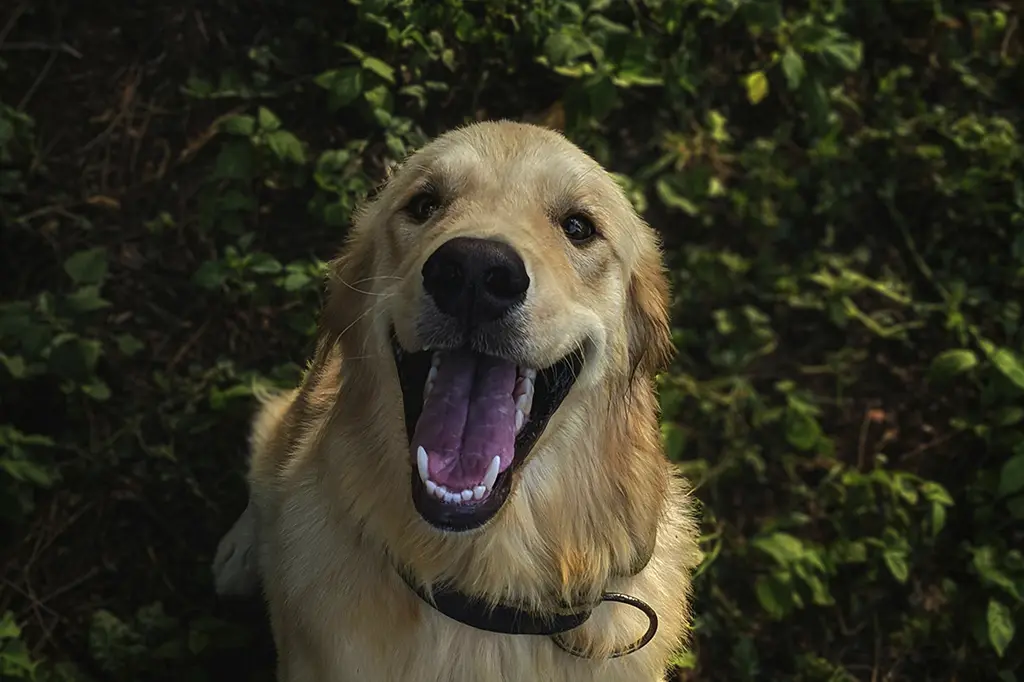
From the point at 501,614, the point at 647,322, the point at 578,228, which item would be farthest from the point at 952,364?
the point at 501,614

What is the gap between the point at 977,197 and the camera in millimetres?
4152

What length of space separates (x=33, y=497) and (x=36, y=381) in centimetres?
40

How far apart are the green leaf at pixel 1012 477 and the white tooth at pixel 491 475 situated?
2304 mm

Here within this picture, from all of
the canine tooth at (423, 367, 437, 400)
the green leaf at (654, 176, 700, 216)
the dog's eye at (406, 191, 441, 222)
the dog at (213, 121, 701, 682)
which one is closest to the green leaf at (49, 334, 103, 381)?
the dog at (213, 121, 701, 682)

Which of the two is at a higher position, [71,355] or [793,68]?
[793,68]

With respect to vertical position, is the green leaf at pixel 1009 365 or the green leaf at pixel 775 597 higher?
the green leaf at pixel 1009 365

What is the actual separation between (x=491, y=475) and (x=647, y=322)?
26.1 inches

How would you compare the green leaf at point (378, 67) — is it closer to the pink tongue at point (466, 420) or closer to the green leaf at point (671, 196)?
the green leaf at point (671, 196)

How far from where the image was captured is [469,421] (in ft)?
7.10

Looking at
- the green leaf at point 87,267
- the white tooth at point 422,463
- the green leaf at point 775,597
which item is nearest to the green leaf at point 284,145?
the green leaf at point 87,267

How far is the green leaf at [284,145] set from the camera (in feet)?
11.5

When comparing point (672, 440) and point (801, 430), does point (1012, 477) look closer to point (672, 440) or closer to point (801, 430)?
point (801, 430)

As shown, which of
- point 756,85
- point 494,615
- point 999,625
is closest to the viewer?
point 494,615

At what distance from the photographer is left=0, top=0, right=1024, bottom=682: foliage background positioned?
3.38 metres
